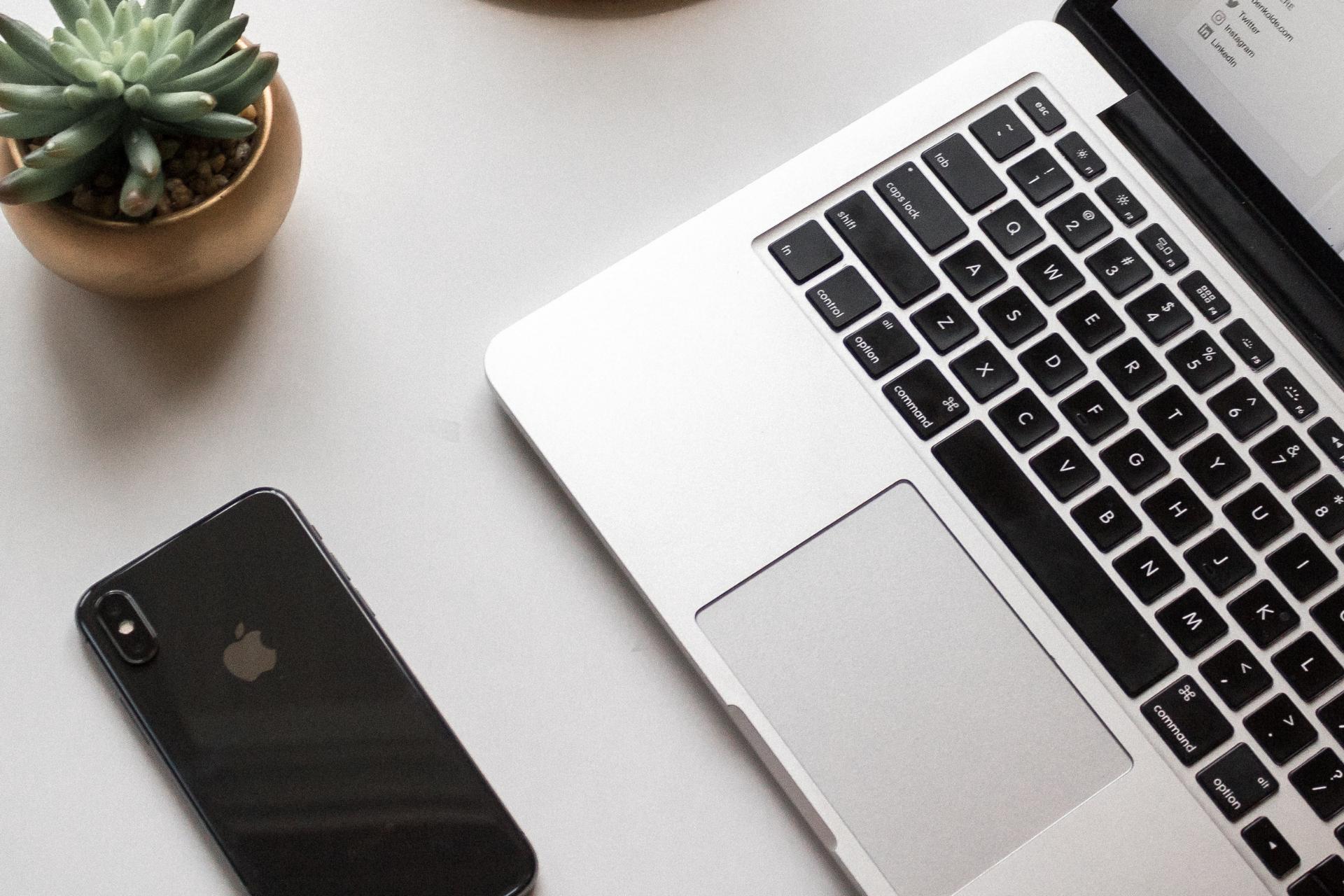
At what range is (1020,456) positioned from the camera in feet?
1.73

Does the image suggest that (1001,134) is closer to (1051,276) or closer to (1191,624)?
(1051,276)

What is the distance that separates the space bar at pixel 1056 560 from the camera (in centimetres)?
51

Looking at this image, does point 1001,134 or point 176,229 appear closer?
point 176,229

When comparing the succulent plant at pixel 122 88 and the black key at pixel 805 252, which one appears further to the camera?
the black key at pixel 805 252

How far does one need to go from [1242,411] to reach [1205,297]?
0.18 ft

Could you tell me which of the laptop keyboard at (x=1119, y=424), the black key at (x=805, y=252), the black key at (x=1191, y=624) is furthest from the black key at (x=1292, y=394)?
the black key at (x=805, y=252)

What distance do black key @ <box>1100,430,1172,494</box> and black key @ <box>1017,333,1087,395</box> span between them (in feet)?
0.12

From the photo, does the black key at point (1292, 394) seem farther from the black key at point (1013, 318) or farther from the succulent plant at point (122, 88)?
the succulent plant at point (122, 88)

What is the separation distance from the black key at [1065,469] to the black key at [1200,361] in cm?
6

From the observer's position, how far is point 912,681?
0.51 meters

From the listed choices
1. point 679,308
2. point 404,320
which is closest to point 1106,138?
point 679,308

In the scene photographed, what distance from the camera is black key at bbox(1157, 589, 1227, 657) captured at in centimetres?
51

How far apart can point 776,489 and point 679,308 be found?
95 millimetres

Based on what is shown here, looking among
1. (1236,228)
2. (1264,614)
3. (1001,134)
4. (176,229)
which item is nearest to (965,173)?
(1001,134)
